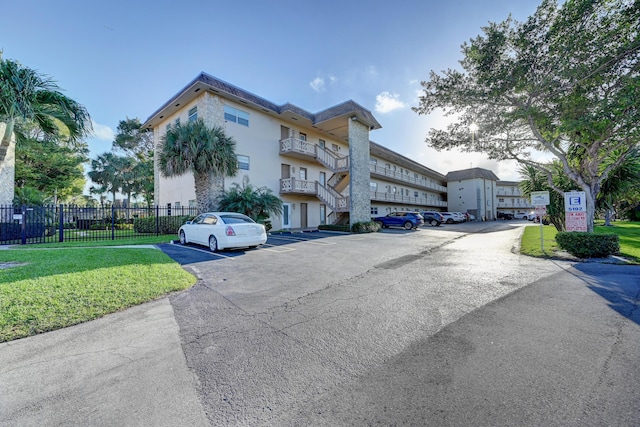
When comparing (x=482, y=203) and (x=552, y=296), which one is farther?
(x=482, y=203)

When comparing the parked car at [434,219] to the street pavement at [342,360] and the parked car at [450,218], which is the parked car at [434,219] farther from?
the street pavement at [342,360]

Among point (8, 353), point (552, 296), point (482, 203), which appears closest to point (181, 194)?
point (8, 353)

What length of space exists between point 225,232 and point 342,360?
24.8 ft

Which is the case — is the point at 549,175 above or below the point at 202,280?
above

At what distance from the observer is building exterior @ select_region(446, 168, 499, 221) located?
45.4 m

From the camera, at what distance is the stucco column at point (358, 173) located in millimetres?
20369

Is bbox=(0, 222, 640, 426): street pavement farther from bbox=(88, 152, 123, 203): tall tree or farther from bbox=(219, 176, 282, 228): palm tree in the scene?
bbox=(88, 152, 123, 203): tall tree

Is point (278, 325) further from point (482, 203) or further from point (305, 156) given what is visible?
point (482, 203)

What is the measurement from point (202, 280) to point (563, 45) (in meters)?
14.9

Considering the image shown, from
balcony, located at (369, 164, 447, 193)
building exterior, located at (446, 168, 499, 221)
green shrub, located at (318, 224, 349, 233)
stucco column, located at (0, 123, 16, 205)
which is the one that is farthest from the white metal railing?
building exterior, located at (446, 168, 499, 221)

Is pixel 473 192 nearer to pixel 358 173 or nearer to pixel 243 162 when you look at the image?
pixel 358 173


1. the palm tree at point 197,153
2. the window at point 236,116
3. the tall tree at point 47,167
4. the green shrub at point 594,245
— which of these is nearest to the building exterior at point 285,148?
the window at point 236,116

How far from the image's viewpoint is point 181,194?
19.6m

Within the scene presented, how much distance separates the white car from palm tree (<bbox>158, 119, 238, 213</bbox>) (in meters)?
4.93
